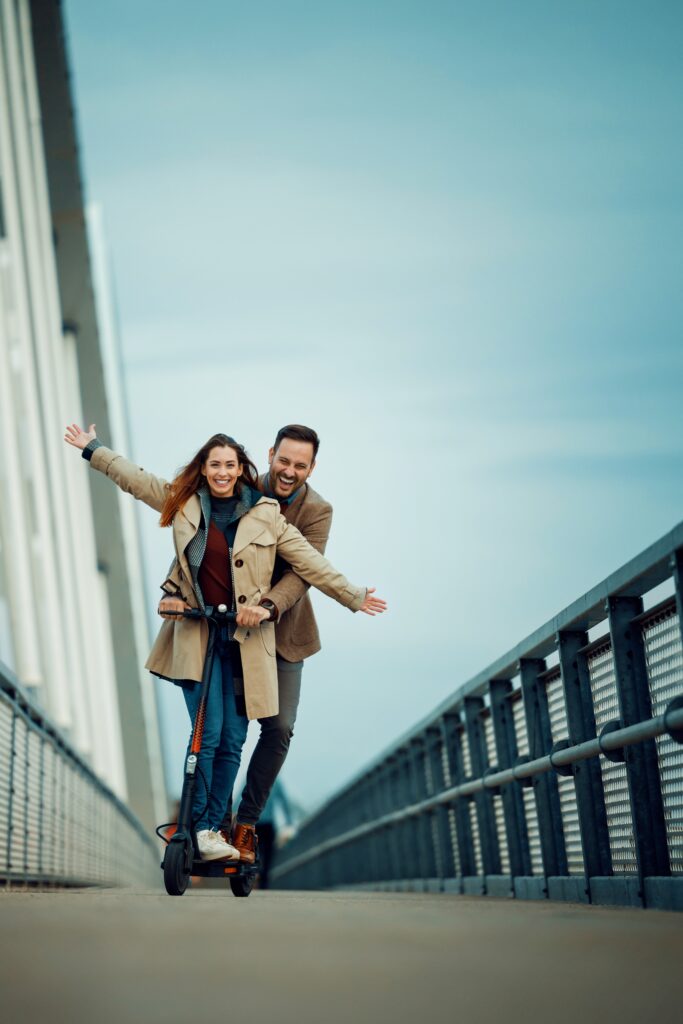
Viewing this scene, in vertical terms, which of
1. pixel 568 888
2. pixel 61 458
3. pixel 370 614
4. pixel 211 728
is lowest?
pixel 568 888

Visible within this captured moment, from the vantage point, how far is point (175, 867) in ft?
18.0

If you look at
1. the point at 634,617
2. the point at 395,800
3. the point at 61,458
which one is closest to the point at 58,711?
the point at 61,458

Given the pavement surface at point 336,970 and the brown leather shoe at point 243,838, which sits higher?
the brown leather shoe at point 243,838

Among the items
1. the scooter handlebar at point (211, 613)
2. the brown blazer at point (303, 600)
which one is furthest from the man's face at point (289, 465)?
the scooter handlebar at point (211, 613)

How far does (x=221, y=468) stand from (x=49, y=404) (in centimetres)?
1677

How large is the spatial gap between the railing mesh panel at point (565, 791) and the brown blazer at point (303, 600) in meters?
1.04

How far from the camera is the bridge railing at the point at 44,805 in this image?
8.09 m

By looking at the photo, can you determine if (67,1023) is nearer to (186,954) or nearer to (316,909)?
(186,954)

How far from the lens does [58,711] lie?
1975 cm

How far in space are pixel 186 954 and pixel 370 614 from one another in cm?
297

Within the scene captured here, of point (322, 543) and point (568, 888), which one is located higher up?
point (322, 543)

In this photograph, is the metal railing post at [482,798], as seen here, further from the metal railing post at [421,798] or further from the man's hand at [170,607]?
the man's hand at [170,607]

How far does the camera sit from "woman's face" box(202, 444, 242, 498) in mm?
5699

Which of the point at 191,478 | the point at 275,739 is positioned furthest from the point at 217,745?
the point at 191,478
